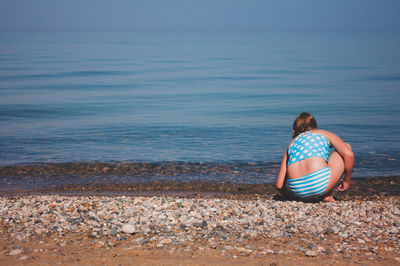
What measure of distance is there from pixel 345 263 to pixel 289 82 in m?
28.0

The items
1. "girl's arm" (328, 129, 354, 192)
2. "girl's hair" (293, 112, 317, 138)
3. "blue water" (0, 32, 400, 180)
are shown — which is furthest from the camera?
"blue water" (0, 32, 400, 180)

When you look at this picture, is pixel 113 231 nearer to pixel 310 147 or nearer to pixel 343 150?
pixel 310 147

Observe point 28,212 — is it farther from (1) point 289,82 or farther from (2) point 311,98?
(1) point 289,82

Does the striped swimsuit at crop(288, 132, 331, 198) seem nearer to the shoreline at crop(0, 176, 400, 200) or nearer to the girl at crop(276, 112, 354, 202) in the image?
the girl at crop(276, 112, 354, 202)

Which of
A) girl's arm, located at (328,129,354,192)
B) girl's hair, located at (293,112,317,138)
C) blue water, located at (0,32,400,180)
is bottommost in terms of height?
blue water, located at (0,32,400,180)

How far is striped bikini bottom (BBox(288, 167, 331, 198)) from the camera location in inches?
251

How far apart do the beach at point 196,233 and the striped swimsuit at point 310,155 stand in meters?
0.24

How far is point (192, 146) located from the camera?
43.7 ft

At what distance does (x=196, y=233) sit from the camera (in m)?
5.32

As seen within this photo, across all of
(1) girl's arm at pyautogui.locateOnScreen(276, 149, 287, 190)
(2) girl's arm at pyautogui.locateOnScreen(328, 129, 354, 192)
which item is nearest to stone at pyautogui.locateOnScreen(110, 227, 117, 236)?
(1) girl's arm at pyautogui.locateOnScreen(276, 149, 287, 190)

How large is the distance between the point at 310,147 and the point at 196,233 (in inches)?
89.4

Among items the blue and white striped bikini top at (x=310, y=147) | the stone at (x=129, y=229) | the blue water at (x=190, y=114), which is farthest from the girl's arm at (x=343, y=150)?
the blue water at (x=190, y=114)

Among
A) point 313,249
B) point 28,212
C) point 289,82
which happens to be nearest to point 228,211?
point 313,249

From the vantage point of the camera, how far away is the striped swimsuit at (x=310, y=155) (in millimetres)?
6348
